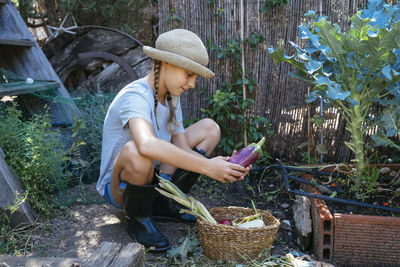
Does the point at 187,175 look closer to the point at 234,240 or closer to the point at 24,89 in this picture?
the point at 234,240

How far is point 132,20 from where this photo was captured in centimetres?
620

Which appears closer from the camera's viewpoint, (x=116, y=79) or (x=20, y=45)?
(x=20, y=45)

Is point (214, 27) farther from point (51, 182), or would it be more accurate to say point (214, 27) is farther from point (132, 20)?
point (132, 20)

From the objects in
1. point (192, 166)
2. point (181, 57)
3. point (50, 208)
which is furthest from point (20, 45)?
point (192, 166)

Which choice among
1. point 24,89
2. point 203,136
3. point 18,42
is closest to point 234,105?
point 203,136

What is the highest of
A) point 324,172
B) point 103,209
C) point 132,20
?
point 132,20

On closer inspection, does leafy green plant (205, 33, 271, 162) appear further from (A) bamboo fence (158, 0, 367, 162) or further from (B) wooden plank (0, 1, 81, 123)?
(B) wooden plank (0, 1, 81, 123)

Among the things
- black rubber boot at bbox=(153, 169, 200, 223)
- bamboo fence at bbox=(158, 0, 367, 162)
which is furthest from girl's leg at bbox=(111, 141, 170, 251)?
bamboo fence at bbox=(158, 0, 367, 162)

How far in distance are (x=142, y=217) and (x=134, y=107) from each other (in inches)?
30.3

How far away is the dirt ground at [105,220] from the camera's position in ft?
8.67

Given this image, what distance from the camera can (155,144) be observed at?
7.48ft

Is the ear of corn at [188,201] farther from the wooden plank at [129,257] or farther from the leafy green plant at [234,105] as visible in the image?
the leafy green plant at [234,105]

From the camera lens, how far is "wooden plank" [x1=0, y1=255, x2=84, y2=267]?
5.14ft

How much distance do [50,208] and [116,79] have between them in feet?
7.18
